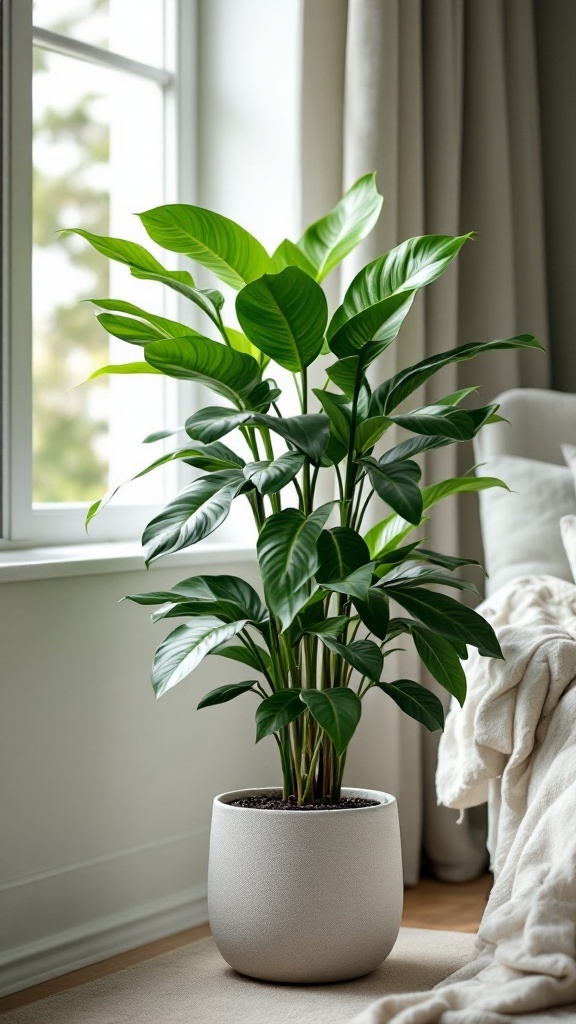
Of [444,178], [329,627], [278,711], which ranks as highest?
[444,178]

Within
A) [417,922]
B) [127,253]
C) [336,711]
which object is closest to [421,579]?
[336,711]

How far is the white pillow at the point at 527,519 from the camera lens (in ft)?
8.40

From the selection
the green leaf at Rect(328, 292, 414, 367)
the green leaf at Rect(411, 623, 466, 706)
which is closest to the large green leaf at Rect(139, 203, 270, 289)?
the green leaf at Rect(328, 292, 414, 367)

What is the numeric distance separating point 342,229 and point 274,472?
2.03ft

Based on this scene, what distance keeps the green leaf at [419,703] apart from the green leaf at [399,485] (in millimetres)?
389

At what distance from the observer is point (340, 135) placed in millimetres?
2855

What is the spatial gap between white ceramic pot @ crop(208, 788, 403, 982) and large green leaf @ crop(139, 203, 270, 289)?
912mm

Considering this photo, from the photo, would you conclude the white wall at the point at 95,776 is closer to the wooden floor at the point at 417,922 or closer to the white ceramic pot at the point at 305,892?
the wooden floor at the point at 417,922

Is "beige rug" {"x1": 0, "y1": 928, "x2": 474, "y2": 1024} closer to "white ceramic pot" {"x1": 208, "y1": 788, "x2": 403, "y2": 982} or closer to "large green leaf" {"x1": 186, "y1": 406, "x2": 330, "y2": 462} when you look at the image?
"white ceramic pot" {"x1": 208, "y1": 788, "x2": 403, "y2": 982}

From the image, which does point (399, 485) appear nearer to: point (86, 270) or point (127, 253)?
point (127, 253)

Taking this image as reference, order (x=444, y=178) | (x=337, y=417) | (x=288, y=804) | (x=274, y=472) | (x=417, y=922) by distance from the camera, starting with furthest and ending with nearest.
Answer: (x=444, y=178)
(x=417, y=922)
(x=288, y=804)
(x=337, y=417)
(x=274, y=472)

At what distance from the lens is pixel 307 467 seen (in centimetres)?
206

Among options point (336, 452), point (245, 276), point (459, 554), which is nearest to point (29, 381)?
point (245, 276)

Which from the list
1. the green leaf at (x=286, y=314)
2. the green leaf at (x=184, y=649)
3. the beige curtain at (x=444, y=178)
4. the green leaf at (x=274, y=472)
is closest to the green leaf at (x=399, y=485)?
the green leaf at (x=274, y=472)
